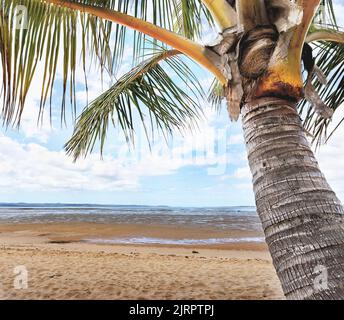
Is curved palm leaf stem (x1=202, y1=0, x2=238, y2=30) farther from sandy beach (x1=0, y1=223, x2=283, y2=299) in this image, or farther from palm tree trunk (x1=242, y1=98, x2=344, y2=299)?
sandy beach (x1=0, y1=223, x2=283, y2=299)

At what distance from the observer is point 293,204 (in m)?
1.22

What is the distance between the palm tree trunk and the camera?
110cm

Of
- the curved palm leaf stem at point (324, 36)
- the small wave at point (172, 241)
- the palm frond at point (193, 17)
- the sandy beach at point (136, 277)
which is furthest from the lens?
the small wave at point (172, 241)

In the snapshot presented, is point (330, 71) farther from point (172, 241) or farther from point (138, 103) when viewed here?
point (172, 241)

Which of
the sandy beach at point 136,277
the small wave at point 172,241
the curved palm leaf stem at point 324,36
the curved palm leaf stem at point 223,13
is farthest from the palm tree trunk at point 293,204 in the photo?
the small wave at point 172,241

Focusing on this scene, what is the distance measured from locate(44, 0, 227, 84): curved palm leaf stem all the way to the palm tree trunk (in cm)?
28

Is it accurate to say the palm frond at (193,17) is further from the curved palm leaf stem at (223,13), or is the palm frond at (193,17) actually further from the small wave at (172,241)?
the small wave at (172,241)

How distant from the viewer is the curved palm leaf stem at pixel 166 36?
160cm

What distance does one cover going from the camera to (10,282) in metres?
4.81

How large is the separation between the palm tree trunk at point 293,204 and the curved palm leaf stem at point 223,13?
1.20ft

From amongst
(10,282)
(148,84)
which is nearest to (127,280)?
(10,282)

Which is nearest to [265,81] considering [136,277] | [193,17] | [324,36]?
[324,36]

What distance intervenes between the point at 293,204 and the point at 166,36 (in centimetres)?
98

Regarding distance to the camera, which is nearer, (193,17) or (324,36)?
(324,36)
